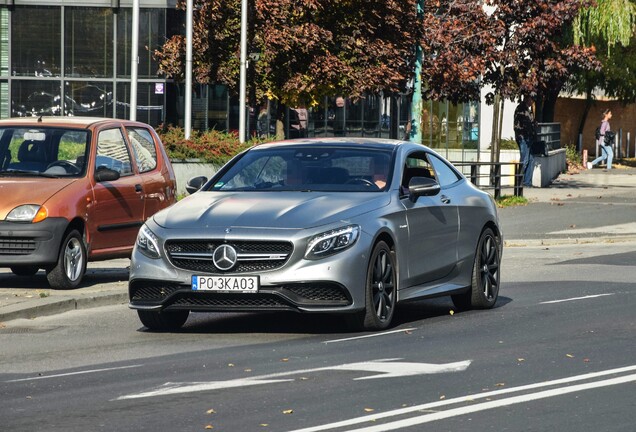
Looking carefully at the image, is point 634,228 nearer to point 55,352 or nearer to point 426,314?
point 426,314

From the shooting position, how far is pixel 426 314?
13695mm

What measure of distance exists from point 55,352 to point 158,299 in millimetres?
948

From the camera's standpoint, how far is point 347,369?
9.84 meters

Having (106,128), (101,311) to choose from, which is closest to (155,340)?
(101,311)

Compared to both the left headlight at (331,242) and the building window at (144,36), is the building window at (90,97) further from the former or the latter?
the left headlight at (331,242)

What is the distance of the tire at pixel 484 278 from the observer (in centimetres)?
1391

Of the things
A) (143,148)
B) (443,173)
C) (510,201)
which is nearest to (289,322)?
(443,173)

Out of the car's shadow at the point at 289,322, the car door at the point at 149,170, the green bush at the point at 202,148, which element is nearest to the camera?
the car's shadow at the point at 289,322

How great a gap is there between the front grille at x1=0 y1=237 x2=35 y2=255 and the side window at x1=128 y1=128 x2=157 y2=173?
7.13ft

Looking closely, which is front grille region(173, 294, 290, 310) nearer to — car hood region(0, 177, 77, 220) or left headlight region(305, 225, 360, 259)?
left headlight region(305, 225, 360, 259)

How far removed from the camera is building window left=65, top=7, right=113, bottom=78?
4575cm

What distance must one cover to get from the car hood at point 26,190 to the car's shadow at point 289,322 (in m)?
2.50

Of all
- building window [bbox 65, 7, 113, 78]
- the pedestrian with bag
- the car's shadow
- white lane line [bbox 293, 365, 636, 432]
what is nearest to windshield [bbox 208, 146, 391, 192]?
the car's shadow

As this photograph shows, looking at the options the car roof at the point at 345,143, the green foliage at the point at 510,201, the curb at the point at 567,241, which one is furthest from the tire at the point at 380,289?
the green foliage at the point at 510,201
